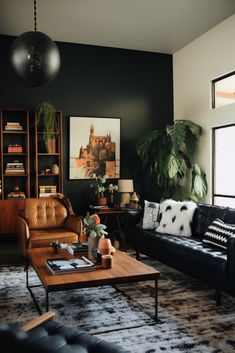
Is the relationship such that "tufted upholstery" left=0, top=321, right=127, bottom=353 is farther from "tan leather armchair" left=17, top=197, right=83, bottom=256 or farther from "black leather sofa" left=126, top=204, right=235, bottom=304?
"tan leather armchair" left=17, top=197, right=83, bottom=256

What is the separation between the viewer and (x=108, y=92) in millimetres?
6641

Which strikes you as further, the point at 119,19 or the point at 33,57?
the point at 119,19

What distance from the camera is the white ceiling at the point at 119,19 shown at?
191 inches

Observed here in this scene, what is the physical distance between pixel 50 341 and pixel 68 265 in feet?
5.81

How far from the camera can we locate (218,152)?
5.95 meters

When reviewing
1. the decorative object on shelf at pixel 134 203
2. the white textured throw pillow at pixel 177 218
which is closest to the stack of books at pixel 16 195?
the decorative object on shelf at pixel 134 203

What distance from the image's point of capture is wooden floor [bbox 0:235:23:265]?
5219 mm

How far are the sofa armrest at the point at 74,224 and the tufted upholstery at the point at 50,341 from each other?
9.86 ft

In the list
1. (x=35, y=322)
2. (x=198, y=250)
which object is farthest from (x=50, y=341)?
(x=198, y=250)

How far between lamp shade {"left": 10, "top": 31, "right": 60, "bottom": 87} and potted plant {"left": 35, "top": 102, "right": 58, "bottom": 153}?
2546 millimetres

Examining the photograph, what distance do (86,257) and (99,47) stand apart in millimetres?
4152

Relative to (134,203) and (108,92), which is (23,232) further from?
(108,92)

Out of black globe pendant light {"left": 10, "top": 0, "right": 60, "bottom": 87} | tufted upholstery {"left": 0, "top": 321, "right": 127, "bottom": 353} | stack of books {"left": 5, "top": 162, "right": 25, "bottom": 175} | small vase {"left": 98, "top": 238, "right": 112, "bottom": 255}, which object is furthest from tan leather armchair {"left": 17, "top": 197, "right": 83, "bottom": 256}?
tufted upholstery {"left": 0, "top": 321, "right": 127, "bottom": 353}

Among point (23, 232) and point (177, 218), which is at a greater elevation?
point (177, 218)
